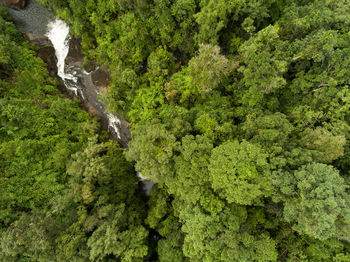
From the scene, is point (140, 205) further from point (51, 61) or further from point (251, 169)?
point (51, 61)

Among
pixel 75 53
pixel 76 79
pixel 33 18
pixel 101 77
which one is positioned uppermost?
pixel 33 18

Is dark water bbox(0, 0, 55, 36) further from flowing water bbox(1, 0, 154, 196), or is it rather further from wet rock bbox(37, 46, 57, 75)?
wet rock bbox(37, 46, 57, 75)

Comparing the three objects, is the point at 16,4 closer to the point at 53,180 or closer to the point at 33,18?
the point at 33,18

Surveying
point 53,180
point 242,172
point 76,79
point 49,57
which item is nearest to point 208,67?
point 242,172

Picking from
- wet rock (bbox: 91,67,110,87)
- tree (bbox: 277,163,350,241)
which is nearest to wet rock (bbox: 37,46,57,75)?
wet rock (bbox: 91,67,110,87)

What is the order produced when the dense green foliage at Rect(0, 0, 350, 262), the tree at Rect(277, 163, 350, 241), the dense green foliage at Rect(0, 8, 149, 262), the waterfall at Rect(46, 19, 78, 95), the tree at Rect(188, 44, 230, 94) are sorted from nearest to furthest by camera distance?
the tree at Rect(277, 163, 350, 241), the dense green foliage at Rect(0, 0, 350, 262), the tree at Rect(188, 44, 230, 94), the dense green foliage at Rect(0, 8, 149, 262), the waterfall at Rect(46, 19, 78, 95)

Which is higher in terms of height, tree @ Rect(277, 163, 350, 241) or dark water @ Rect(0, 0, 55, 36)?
dark water @ Rect(0, 0, 55, 36)

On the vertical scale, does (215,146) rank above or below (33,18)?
below

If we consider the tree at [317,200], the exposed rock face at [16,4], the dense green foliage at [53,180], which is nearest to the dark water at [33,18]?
the exposed rock face at [16,4]
